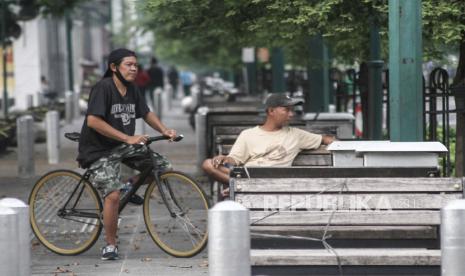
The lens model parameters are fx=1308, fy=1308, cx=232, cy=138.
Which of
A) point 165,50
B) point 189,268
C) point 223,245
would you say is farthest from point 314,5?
point 165,50

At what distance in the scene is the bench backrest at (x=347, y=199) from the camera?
8.02 meters

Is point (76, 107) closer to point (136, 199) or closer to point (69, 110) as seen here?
point (69, 110)

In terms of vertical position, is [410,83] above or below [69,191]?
above

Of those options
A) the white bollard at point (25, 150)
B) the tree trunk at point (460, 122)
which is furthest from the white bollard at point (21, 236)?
the white bollard at point (25, 150)

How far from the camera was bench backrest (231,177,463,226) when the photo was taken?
26.3 feet

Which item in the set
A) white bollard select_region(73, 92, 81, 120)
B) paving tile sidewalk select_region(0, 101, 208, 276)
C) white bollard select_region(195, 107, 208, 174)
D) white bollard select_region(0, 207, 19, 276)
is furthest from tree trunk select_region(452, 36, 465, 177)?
white bollard select_region(73, 92, 81, 120)

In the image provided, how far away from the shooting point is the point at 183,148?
2392 centimetres

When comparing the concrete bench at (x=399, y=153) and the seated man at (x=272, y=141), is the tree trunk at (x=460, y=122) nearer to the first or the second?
the seated man at (x=272, y=141)

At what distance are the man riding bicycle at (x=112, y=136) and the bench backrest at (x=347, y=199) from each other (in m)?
1.87

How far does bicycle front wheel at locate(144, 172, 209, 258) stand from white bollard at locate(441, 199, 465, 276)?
105 inches

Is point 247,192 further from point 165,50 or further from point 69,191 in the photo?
point 165,50

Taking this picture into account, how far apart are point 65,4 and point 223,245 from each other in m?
16.3

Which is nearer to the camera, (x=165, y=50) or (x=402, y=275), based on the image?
(x=402, y=275)

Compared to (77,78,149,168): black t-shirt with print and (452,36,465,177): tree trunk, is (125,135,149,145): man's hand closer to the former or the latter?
(77,78,149,168): black t-shirt with print
